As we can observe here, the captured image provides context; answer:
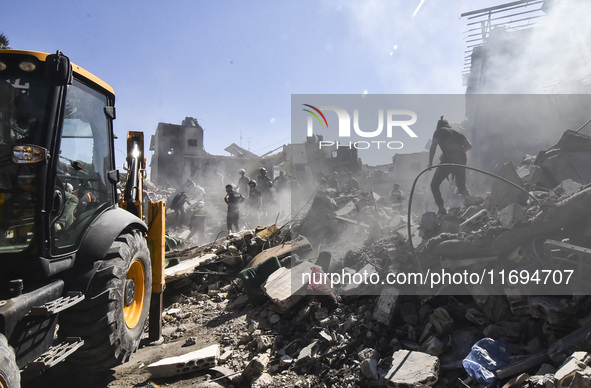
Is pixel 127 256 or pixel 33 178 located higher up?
pixel 33 178

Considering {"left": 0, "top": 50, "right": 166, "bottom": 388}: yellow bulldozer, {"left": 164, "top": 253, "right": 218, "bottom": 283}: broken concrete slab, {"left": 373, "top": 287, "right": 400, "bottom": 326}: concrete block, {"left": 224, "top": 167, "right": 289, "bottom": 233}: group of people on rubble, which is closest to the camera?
{"left": 0, "top": 50, "right": 166, "bottom": 388}: yellow bulldozer

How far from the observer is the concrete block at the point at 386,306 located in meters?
3.74

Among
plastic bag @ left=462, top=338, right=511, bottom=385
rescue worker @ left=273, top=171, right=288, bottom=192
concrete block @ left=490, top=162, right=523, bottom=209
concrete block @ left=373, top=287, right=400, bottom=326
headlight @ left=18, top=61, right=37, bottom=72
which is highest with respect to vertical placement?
headlight @ left=18, top=61, right=37, bottom=72

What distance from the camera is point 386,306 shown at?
3834 mm

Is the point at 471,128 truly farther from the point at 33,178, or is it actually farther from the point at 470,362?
the point at 33,178

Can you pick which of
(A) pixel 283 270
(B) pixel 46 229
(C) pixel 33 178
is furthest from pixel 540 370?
(C) pixel 33 178

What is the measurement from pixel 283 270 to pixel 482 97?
16.8m

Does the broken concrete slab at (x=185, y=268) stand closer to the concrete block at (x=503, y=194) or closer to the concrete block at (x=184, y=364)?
the concrete block at (x=184, y=364)

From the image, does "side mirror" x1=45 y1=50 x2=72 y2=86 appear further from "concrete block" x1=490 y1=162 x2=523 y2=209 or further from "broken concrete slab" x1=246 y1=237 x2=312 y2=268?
"concrete block" x1=490 y1=162 x2=523 y2=209

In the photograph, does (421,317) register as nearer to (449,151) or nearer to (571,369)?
(571,369)

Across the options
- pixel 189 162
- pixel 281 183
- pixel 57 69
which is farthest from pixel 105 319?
pixel 189 162

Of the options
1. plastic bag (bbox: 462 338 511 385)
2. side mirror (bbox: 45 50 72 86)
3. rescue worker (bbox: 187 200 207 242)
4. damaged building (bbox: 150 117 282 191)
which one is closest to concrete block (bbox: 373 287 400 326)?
plastic bag (bbox: 462 338 511 385)

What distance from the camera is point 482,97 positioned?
17484mm

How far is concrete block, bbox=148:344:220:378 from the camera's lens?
3227 millimetres
